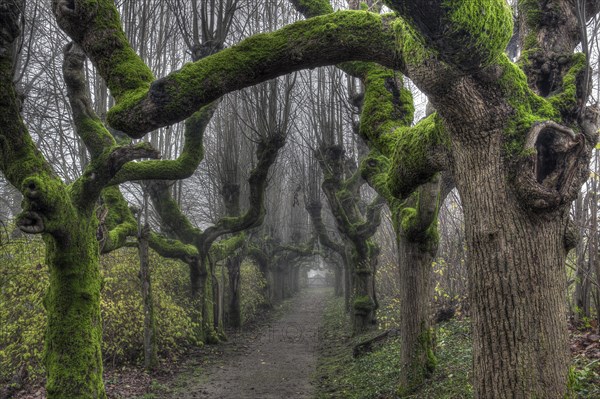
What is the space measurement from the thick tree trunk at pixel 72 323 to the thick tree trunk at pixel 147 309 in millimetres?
4075

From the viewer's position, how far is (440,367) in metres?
6.70

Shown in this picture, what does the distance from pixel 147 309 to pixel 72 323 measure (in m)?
4.46

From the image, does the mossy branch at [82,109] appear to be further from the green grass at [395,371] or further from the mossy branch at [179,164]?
the green grass at [395,371]

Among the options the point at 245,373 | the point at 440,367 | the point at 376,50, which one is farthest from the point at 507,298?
the point at 245,373

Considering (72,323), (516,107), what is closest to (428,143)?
(516,107)

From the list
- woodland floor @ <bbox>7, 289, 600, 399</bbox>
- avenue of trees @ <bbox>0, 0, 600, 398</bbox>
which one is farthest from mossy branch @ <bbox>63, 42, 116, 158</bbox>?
woodland floor @ <bbox>7, 289, 600, 399</bbox>

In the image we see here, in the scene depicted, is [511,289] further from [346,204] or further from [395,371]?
[346,204]

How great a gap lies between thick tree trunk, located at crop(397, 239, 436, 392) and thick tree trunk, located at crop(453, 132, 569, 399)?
3.10m

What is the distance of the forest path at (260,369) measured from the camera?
27.7 ft

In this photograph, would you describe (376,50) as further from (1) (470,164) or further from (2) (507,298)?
(2) (507,298)

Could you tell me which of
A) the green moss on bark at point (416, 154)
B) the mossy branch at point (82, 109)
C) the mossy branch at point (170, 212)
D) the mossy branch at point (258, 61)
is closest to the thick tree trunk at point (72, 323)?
the mossy branch at point (82, 109)

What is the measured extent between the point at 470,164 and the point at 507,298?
0.96 metres

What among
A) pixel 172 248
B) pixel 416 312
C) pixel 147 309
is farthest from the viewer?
pixel 172 248

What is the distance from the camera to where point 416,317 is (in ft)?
20.2
